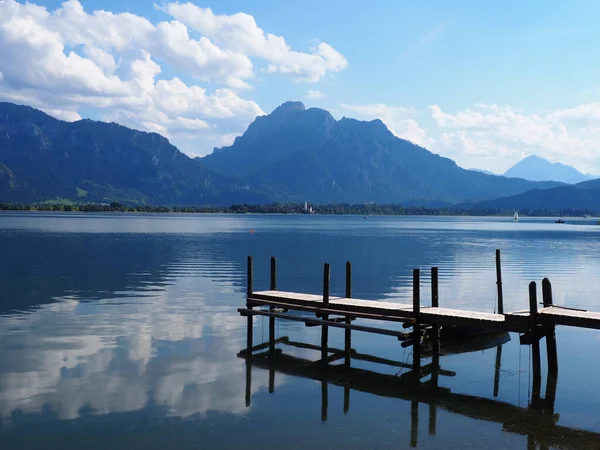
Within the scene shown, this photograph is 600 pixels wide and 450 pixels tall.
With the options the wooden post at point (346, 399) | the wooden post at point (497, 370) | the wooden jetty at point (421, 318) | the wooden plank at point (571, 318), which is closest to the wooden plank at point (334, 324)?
the wooden jetty at point (421, 318)

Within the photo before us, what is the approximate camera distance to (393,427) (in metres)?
18.5

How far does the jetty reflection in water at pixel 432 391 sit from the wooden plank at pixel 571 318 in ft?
8.03

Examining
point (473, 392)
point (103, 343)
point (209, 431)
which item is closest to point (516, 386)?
point (473, 392)

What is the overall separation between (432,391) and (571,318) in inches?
224

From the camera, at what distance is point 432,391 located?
2216 centimetres

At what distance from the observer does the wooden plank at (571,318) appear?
21911 millimetres

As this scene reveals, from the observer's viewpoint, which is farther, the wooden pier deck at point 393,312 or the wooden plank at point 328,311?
the wooden plank at point 328,311

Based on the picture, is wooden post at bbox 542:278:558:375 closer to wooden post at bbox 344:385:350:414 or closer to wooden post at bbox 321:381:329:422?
wooden post at bbox 344:385:350:414

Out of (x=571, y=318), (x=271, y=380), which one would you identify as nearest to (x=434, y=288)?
(x=571, y=318)

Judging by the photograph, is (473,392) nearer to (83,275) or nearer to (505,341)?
(505,341)

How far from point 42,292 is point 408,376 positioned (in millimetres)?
30013

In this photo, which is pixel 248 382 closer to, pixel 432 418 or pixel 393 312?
pixel 432 418

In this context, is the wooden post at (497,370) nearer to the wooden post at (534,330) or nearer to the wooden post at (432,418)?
the wooden post at (534,330)

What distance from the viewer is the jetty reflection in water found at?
18.1 meters
